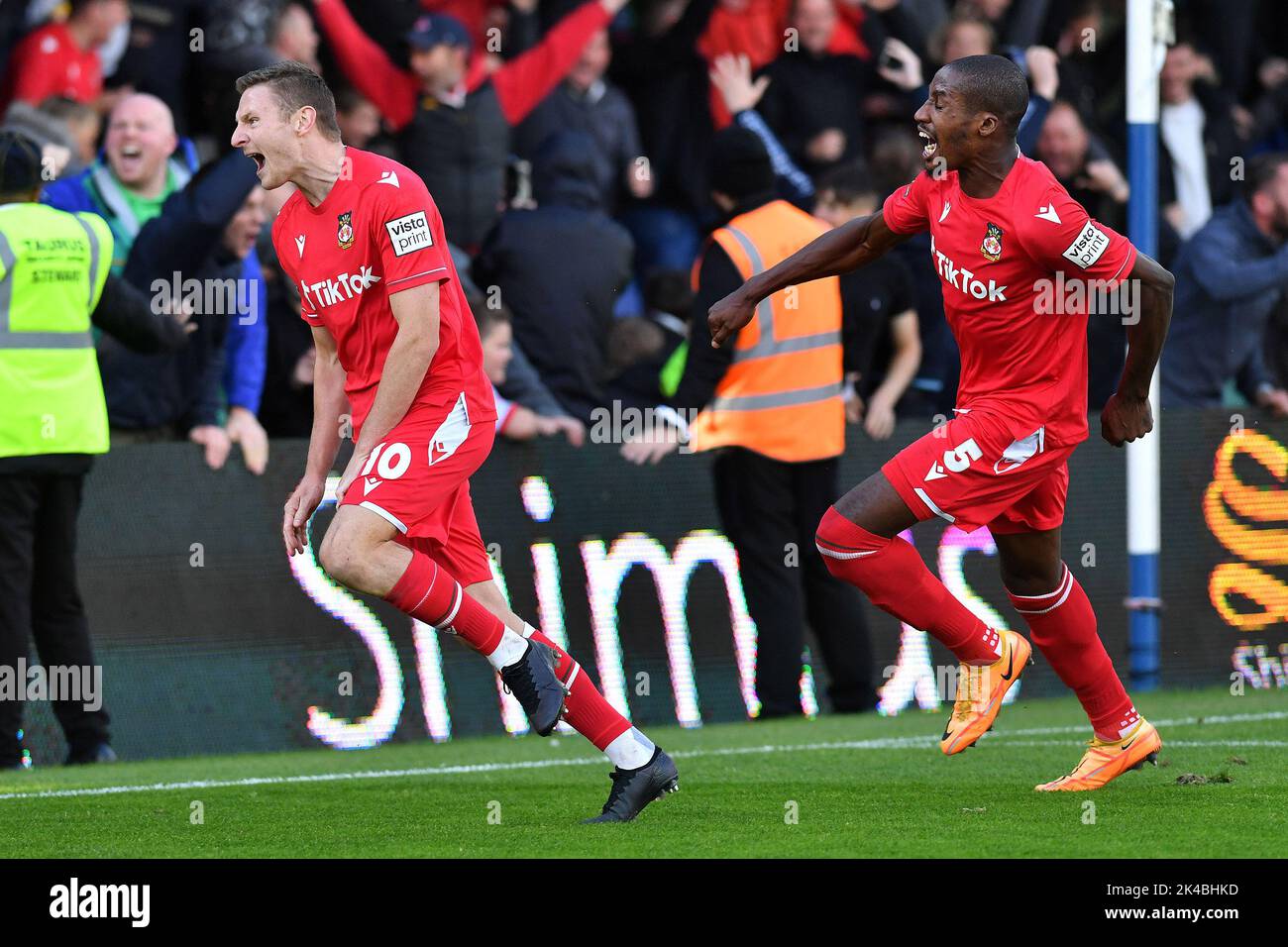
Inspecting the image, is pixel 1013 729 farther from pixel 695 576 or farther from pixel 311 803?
pixel 311 803

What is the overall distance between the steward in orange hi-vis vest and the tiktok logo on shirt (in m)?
3.01

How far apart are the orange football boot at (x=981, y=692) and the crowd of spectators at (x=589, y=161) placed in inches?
123

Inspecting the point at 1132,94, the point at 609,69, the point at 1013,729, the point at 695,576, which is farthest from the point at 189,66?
the point at 1013,729

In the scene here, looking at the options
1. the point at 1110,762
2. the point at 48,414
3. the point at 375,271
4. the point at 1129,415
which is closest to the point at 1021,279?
the point at 1129,415

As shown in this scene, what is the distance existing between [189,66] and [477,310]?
292 cm

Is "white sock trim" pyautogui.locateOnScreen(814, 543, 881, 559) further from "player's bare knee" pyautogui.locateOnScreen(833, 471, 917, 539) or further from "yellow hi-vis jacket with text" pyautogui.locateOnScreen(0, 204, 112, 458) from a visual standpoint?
"yellow hi-vis jacket with text" pyautogui.locateOnScreen(0, 204, 112, 458)

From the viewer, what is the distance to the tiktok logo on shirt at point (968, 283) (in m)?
7.05

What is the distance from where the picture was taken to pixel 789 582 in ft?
33.5

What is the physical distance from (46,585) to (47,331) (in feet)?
3.57

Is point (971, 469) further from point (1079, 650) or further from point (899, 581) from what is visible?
point (1079, 650)

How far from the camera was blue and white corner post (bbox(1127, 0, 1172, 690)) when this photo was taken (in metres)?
11.0
